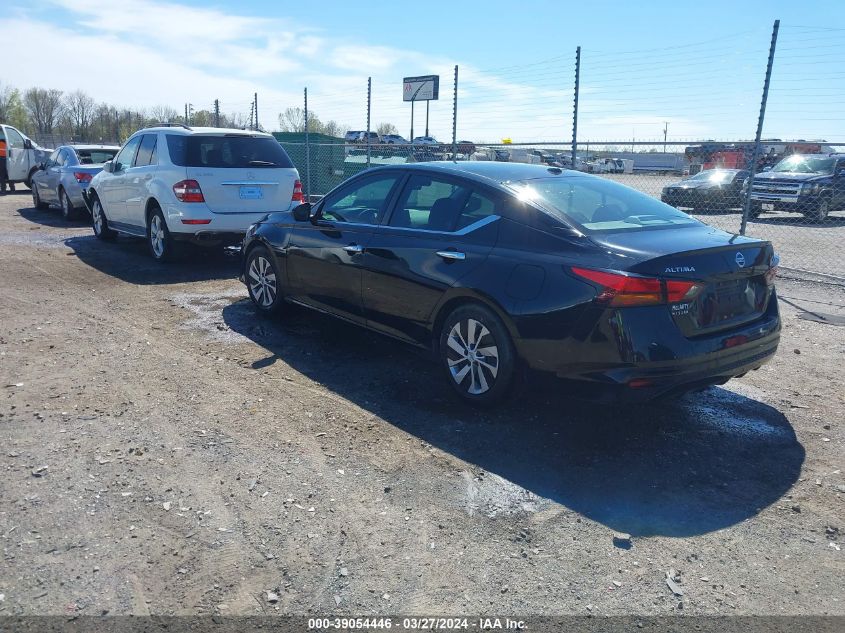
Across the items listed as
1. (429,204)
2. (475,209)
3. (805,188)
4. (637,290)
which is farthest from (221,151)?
(805,188)

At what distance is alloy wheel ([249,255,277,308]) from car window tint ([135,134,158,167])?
3.79 metres

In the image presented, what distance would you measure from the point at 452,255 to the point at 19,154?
20315mm

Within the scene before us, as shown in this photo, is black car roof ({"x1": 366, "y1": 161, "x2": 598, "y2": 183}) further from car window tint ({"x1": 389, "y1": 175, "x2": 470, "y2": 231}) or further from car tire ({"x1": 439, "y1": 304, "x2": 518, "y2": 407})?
car tire ({"x1": 439, "y1": 304, "x2": 518, "y2": 407})

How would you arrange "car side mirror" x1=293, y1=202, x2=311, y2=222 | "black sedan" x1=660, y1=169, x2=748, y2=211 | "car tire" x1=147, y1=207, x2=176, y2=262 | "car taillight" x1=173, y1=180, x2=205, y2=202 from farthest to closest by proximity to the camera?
1. "black sedan" x1=660, y1=169, x2=748, y2=211
2. "car tire" x1=147, y1=207, x2=176, y2=262
3. "car taillight" x1=173, y1=180, x2=205, y2=202
4. "car side mirror" x1=293, y1=202, x2=311, y2=222

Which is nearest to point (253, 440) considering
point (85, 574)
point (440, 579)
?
point (85, 574)

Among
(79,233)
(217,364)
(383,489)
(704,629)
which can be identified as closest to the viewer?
(704,629)

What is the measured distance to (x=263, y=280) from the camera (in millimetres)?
6988

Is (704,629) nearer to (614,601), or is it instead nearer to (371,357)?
(614,601)

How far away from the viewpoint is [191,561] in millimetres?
3094

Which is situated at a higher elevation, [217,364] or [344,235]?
[344,235]

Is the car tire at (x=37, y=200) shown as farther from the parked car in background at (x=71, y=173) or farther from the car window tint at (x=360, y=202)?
the car window tint at (x=360, y=202)

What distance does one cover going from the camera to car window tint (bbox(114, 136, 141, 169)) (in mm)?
10359

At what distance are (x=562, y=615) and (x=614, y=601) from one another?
25 centimetres

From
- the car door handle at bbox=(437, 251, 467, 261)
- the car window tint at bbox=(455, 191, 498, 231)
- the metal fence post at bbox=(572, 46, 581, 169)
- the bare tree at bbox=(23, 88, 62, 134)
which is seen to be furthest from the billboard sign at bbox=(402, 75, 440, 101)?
the bare tree at bbox=(23, 88, 62, 134)
